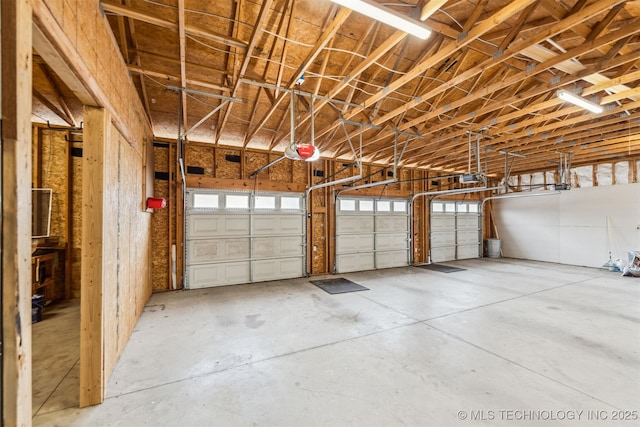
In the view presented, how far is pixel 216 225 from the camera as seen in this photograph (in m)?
6.29

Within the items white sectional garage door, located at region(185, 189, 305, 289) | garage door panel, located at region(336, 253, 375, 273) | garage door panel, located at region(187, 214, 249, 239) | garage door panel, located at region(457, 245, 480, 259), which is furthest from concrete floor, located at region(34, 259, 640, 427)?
garage door panel, located at region(457, 245, 480, 259)

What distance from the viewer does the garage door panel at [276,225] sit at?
6723 millimetres

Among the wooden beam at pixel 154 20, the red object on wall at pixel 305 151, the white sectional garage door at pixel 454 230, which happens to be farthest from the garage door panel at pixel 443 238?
the wooden beam at pixel 154 20

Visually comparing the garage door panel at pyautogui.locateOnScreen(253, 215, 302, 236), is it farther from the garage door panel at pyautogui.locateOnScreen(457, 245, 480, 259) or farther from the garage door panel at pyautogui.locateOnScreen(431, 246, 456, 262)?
the garage door panel at pyautogui.locateOnScreen(457, 245, 480, 259)

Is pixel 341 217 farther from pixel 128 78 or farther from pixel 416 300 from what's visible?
pixel 128 78

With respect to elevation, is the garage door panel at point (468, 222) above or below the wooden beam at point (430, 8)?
below

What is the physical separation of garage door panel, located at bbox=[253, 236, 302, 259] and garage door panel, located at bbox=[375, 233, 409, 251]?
2.78 metres

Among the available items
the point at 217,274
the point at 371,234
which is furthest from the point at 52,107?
the point at 371,234

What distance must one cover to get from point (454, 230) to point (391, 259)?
336cm

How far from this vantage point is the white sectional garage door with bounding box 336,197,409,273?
7895 mm

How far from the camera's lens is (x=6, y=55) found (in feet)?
3.51

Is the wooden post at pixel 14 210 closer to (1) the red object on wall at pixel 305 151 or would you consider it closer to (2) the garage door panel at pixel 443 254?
(1) the red object on wall at pixel 305 151

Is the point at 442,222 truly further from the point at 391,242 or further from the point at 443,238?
the point at 391,242

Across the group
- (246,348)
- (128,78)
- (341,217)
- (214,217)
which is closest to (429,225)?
(341,217)
